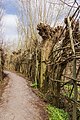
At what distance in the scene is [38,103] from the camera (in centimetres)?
1048

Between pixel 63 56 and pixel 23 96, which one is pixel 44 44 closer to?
pixel 23 96

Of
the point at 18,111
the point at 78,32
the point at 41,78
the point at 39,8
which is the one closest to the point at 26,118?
the point at 18,111

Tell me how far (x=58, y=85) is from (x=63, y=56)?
1.04 meters

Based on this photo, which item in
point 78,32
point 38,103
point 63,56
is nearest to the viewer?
point 78,32

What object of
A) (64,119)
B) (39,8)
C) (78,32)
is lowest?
(64,119)

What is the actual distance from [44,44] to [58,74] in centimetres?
510

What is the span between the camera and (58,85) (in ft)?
30.5

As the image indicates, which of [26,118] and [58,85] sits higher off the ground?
[58,85]

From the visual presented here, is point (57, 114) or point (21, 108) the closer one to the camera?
point (57, 114)

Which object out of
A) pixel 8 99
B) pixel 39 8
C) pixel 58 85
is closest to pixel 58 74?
pixel 58 85

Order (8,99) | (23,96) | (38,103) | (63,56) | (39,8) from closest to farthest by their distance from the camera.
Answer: (63,56) → (38,103) → (8,99) → (23,96) → (39,8)

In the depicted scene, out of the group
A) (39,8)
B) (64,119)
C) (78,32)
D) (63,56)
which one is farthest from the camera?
(39,8)

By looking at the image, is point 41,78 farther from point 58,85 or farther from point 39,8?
point 39,8

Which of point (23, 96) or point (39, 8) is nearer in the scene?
point (23, 96)
